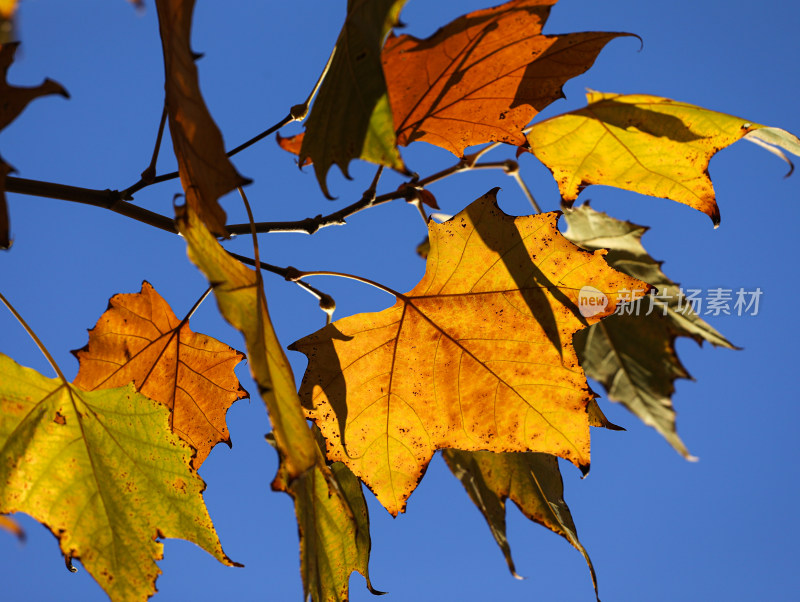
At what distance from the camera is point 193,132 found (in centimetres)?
33

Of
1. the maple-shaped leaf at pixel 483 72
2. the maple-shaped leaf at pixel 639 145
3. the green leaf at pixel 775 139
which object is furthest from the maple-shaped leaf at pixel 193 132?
the green leaf at pixel 775 139

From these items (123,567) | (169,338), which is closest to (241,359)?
(169,338)

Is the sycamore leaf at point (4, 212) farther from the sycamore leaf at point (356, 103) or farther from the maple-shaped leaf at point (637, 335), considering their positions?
the maple-shaped leaf at point (637, 335)

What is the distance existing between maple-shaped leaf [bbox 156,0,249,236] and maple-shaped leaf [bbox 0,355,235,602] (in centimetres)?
22

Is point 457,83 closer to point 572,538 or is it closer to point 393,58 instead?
point 393,58

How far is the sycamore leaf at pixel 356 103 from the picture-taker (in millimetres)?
369

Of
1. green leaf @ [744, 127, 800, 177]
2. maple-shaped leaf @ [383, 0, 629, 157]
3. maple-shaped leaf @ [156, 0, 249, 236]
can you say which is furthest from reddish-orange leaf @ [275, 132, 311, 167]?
green leaf @ [744, 127, 800, 177]

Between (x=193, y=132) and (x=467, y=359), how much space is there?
12.4 inches

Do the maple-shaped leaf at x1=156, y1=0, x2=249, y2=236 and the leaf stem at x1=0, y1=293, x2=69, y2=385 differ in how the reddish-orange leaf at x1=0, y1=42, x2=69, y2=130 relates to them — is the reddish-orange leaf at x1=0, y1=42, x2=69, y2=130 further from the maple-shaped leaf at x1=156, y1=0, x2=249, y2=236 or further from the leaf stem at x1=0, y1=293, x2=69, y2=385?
the leaf stem at x1=0, y1=293, x2=69, y2=385

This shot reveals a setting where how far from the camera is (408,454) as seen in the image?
0.55 m

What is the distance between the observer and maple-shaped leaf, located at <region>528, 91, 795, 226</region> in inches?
22.6

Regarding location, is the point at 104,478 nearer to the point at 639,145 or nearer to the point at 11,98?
the point at 11,98

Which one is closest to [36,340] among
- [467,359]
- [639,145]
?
[467,359]

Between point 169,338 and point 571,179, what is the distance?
422 millimetres
